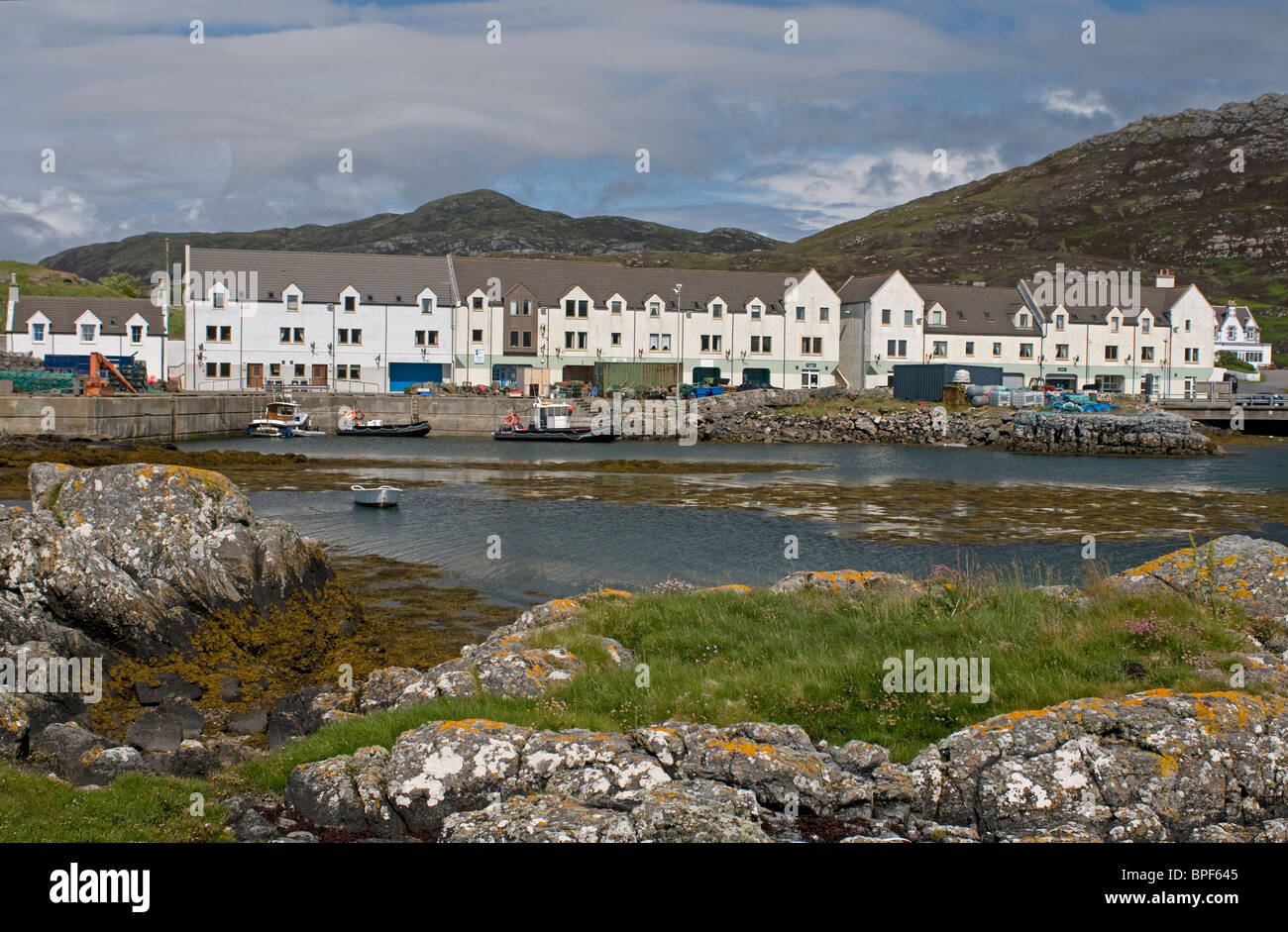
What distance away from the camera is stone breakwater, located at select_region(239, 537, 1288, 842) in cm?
880

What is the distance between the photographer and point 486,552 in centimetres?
3147

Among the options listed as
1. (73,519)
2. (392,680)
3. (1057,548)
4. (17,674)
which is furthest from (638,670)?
(1057,548)

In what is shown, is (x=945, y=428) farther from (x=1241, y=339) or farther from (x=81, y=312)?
(x=81, y=312)

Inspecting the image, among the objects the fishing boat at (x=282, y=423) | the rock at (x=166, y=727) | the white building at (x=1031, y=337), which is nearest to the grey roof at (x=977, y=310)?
the white building at (x=1031, y=337)

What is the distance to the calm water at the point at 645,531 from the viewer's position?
29031 millimetres

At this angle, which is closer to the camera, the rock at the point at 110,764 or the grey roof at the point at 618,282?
the rock at the point at 110,764

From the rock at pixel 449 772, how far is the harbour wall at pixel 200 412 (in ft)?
198

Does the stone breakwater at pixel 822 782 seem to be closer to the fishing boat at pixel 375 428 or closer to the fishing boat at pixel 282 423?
the fishing boat at pixel 375 428

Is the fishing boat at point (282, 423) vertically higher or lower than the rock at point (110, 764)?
higher

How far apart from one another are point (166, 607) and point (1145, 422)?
255 ft

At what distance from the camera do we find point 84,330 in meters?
103

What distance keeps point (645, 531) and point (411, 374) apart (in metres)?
68.2

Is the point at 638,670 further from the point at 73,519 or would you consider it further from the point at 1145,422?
the point at 1145,422

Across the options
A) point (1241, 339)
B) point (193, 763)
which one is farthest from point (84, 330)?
point (1241, 339)
